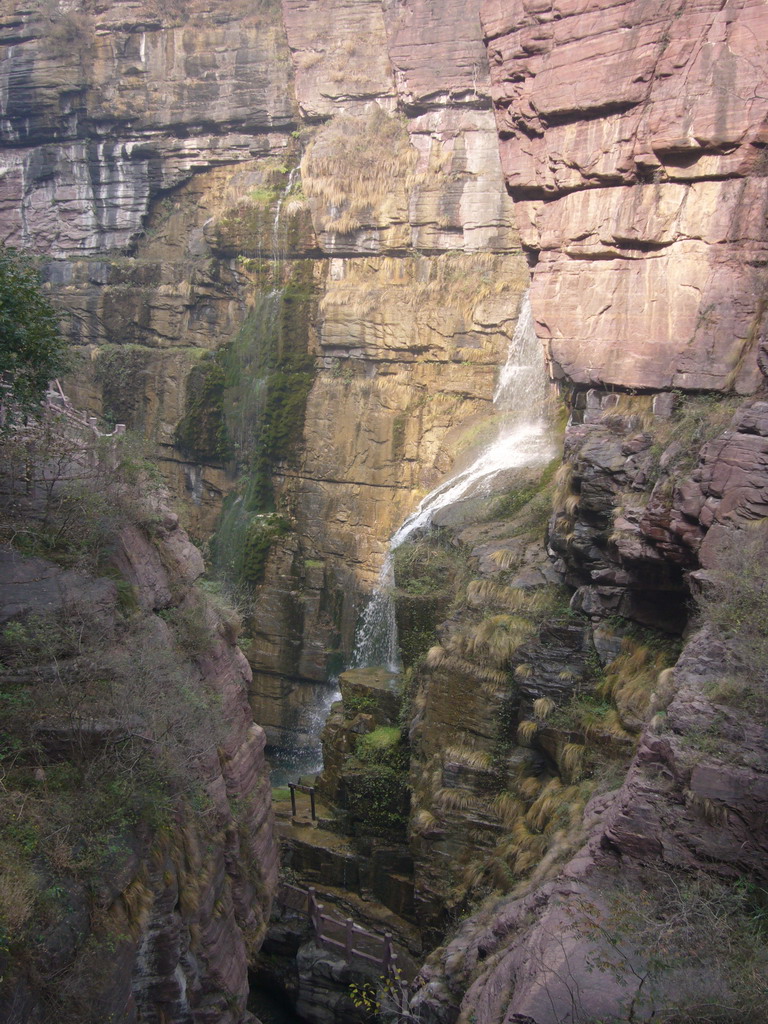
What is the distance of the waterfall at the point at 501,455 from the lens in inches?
754

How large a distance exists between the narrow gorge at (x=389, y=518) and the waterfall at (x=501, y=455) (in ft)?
0.56

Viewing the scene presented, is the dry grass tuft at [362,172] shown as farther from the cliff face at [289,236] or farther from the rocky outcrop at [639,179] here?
the rocky outcrop at [639,179]

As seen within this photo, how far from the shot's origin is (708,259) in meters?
14.3

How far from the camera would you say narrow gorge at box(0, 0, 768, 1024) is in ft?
24.1

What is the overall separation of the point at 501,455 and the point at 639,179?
286 inches

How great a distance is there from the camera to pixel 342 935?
13406 millimetres

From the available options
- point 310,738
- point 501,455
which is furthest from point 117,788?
point 310,738

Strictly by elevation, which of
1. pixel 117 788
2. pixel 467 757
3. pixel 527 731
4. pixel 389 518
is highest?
pixel 117 788

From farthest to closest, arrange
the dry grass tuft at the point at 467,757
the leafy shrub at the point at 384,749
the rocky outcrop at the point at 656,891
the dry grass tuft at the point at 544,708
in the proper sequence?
the leafy shrub at the point at 384,749 < the dry grass tuft at the point at 467,757 < the dry grass tuft at the point at 544,708 < the rocky outcrop at the point at 656,891

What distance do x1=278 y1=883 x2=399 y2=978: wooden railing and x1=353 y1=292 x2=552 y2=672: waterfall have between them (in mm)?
5710

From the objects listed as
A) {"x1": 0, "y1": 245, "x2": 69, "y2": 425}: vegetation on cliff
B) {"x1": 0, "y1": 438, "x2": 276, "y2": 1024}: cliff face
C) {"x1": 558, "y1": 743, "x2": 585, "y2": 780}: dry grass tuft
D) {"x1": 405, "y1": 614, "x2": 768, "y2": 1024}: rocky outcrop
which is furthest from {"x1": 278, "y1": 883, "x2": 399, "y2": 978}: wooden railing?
{"x1": 0, "y1": 245, "x2": 69, "y2": 425}: vegetation on cliff

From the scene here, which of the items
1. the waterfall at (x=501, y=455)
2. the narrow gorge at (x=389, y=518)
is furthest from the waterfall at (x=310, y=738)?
the waterfall at (x=501, y=455)

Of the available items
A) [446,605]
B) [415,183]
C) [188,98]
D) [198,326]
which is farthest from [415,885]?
[188,98]

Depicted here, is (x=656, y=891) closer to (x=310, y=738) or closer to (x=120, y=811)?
(x=120, y=811)
